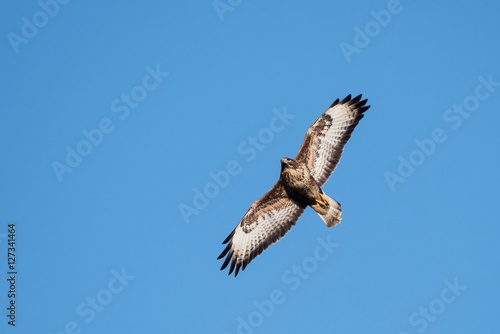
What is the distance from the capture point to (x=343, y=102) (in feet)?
41.0

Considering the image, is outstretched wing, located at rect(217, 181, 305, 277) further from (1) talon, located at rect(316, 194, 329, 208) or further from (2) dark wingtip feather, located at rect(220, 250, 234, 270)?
(1) talon, located at rect(316, 194, 329, 208)

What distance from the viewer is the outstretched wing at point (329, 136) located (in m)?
12.2

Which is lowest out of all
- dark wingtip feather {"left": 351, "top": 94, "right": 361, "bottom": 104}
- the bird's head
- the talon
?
the talon

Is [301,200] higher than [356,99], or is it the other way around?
[356,99]

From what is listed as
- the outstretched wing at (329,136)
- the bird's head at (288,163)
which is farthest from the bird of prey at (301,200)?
the bird's head at (288,163)

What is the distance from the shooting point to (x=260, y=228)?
12.5 m

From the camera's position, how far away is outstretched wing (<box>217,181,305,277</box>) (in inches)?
485

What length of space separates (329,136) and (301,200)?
149 centimetres

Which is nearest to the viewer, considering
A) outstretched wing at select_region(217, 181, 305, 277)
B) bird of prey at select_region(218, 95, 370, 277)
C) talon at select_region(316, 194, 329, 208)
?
talon at select_region(316, 194, 329, 208)

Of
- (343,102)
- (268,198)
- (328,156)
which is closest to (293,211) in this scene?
(268,198)

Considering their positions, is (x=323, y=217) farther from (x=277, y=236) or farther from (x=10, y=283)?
(x=10, y=283)

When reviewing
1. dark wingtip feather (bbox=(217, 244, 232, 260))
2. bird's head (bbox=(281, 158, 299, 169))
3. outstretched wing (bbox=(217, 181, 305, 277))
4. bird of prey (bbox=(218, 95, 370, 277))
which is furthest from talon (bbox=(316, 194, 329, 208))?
dark wingtip feather (bbox=(217, 244, 232, 260))

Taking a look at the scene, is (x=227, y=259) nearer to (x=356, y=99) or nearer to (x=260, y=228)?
(x=260, y=228)

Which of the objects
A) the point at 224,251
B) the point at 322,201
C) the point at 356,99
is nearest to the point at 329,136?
the point at 356,99
